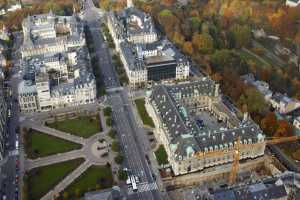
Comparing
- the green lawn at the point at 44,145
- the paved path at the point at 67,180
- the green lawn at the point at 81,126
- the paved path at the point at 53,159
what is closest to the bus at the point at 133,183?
the paved path at the point at 67,180

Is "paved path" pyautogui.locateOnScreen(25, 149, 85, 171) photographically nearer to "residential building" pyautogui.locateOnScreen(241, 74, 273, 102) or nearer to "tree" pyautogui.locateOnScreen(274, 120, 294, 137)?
"tree" pyautogui.locateOnScreen(274, 120, 294, 137)

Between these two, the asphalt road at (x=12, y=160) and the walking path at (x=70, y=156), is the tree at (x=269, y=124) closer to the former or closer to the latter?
the walking path at (x=70, y=156)

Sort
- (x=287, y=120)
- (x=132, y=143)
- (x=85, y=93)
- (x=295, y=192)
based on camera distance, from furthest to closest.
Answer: (x=85, y=93) → (x=287, y=120) → (x=132, y=143) → (x=295, y=192)

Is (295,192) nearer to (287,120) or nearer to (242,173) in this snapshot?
(242,173)

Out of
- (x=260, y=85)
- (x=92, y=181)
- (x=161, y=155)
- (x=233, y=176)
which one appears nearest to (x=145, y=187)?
(x=161, y=155)

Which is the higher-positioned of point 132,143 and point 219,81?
point 219,81

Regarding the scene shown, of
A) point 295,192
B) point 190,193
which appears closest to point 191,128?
point 190,193

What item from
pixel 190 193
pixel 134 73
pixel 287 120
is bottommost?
pixel 190 193

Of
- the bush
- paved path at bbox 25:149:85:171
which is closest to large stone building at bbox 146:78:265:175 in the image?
the bush
